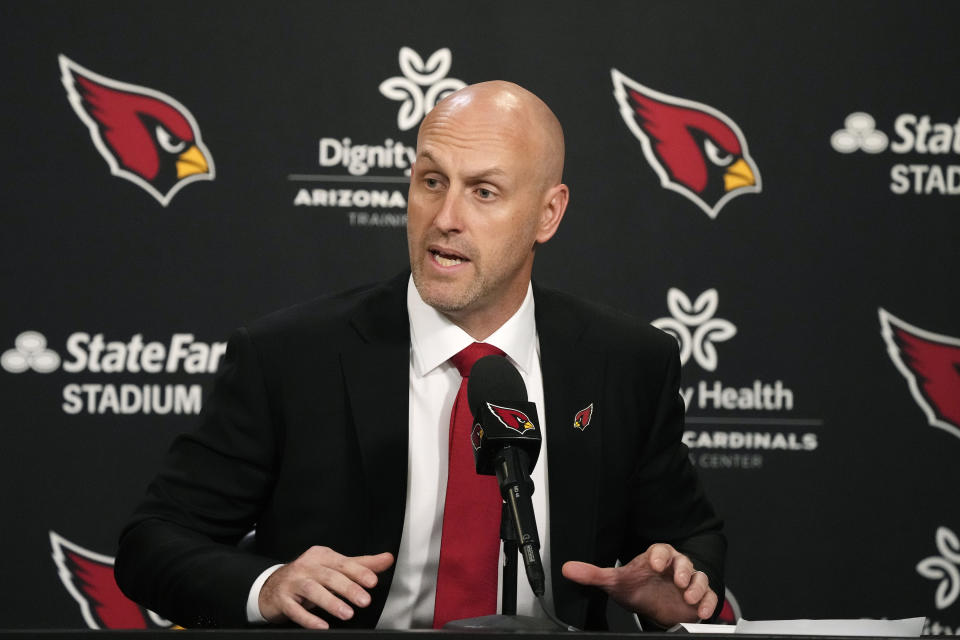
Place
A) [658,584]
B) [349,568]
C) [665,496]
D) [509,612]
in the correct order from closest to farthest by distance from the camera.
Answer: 1. [509,612]
2. [349,568]
3. [658,584]
4. [665,496]

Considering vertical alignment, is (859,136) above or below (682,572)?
above

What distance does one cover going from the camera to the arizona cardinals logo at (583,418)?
202cm

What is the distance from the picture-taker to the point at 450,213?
1928 mm

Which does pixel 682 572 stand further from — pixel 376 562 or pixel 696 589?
pixel 376 562

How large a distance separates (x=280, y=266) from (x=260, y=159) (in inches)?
11.5

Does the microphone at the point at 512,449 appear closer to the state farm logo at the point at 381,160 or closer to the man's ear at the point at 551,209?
the man's ear at the point at 551,209

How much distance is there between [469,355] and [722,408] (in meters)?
1.22

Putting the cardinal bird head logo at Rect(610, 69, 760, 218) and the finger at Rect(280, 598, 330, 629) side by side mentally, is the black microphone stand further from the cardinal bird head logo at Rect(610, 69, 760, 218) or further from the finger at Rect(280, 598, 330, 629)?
the cardinal bird head logo at Rect(610, 69, 760, 218)

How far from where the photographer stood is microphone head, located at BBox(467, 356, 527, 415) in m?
1.42

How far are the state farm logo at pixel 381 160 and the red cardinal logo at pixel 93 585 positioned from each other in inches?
43.1

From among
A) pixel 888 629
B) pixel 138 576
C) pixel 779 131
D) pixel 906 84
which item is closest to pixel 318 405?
pixel 138 576

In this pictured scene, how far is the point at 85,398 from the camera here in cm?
→ 289

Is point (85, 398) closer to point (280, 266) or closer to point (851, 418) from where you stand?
point (280, 266)

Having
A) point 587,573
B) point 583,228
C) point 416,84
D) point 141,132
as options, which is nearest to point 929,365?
point 583,228
